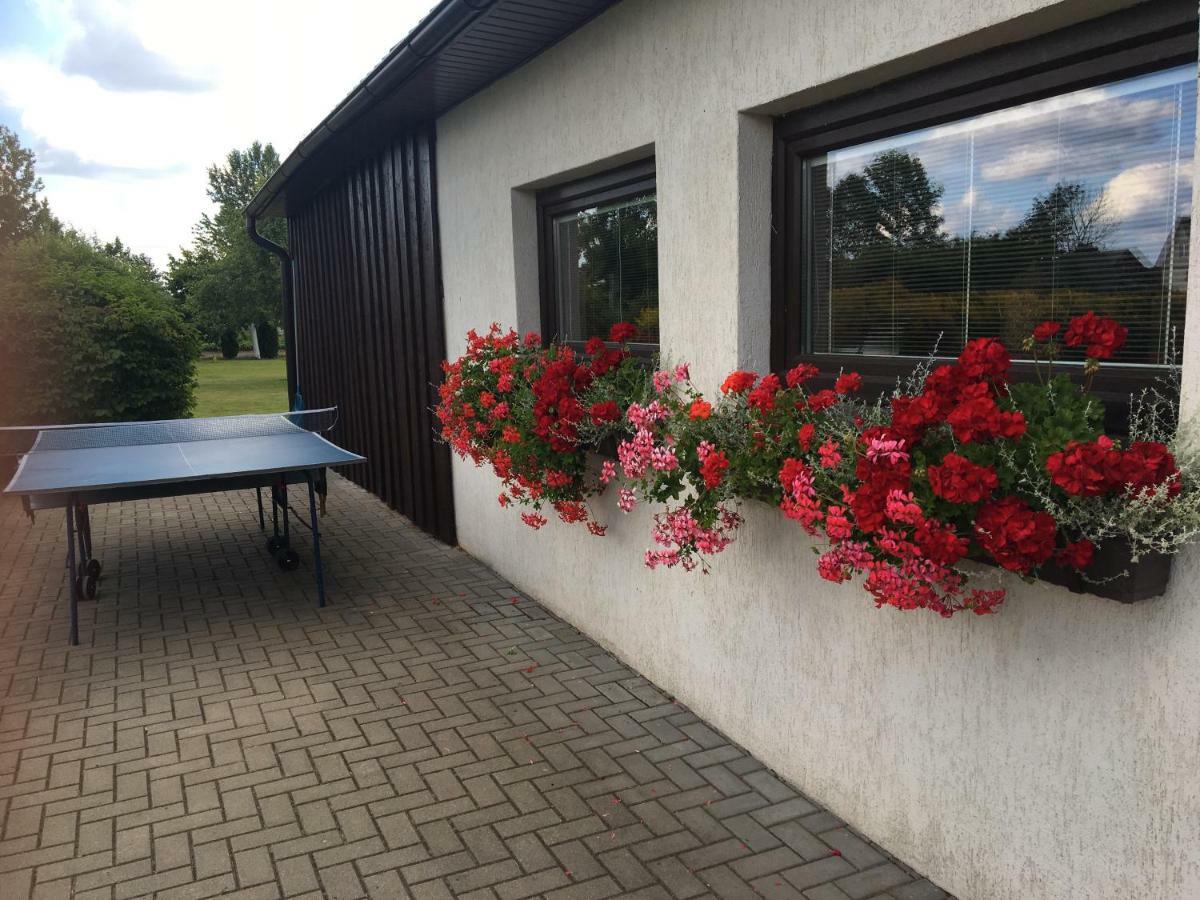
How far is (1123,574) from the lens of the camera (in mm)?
2207

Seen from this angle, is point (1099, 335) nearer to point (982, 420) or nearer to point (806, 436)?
point (982, 420)

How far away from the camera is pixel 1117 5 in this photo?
251cm

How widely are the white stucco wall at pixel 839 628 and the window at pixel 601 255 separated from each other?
0.23 meters

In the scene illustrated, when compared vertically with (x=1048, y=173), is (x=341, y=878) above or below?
below

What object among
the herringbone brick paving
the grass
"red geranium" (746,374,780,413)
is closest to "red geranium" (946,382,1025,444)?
"red geranium" (746,374,780,413)

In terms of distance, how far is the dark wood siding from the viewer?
7703 mm

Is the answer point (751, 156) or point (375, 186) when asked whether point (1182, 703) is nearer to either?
point (751, 156)

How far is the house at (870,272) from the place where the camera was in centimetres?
253

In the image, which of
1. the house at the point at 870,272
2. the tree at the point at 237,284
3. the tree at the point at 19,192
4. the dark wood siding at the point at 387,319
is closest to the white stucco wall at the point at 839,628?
the house at the point at 870,272

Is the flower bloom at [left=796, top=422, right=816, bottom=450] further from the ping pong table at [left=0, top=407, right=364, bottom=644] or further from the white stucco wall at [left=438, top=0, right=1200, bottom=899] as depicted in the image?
the ping pong table at [left=0, top=407, right=364, bottom=644]

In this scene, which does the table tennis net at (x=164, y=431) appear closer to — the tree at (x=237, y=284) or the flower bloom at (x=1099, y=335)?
the flower bloom at (x=1099, y=335)

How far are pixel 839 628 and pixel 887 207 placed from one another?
1.56 meters

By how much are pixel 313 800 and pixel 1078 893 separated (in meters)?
2.71

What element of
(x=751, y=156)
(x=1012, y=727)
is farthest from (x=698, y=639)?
(x=751, y=156)
